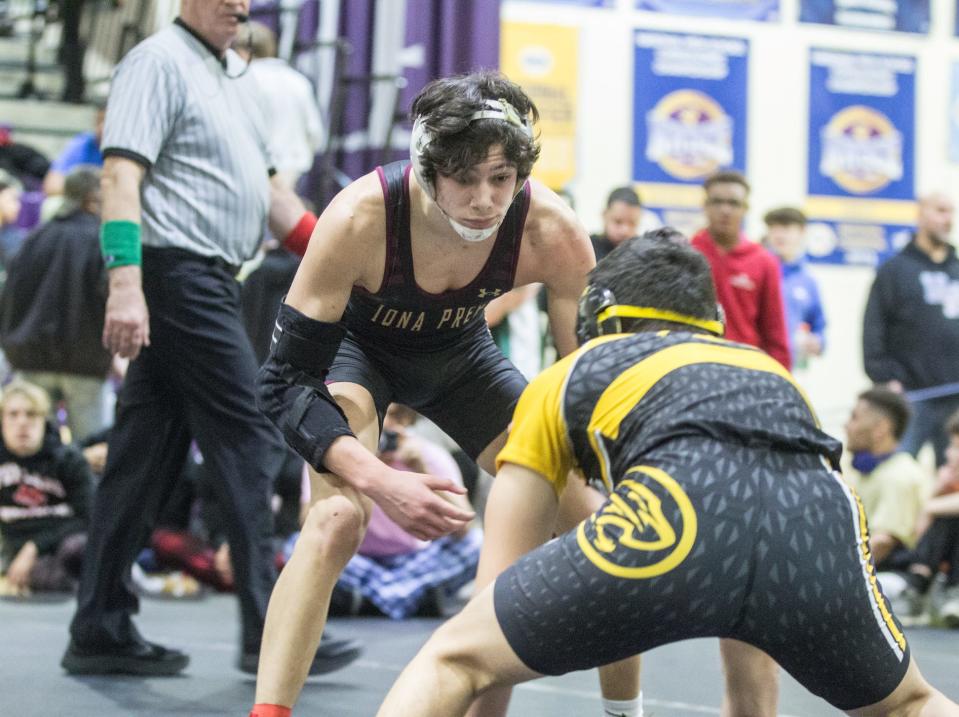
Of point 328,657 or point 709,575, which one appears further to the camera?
point 328,657

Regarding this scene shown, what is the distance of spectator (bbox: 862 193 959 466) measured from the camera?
6.92 metres

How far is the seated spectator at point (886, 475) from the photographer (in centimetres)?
593

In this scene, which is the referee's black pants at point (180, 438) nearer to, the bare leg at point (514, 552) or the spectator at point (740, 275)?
the bare leg at point (514, 552)

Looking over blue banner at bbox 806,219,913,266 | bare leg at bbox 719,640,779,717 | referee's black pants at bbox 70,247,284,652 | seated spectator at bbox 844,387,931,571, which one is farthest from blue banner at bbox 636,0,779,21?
bare leg at bbox 719,640,779,717

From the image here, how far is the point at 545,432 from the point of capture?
6.91 ft

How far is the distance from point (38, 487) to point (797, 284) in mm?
3681

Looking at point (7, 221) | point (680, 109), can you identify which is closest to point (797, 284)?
point (680, 109)

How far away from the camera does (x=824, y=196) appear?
9422 millimetres

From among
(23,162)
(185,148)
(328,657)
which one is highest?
(23,162)

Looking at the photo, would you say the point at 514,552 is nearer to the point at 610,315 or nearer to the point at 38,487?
the point at 610,315

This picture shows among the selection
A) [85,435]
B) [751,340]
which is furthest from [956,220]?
[85,435]

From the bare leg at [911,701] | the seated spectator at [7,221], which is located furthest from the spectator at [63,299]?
the bare leg at [911,701]

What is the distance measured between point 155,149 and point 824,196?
6605mm

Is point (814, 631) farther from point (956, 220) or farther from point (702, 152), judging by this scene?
point (956, 220)
